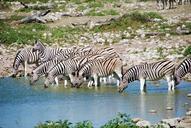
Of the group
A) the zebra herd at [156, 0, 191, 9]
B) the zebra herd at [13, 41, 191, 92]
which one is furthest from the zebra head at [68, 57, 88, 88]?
the zebra herd at [156, 0, 191, 9]

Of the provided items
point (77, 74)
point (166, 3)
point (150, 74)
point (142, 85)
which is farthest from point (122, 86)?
point (166, 3)

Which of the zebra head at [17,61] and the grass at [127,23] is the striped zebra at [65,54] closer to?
the zebra head at [17,61]

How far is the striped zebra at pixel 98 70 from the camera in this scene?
19.7 m

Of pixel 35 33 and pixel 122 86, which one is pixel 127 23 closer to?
pixel 35 33

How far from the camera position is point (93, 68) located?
19.8 m

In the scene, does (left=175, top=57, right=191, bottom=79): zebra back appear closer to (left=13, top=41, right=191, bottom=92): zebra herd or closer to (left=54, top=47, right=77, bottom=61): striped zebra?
(left=13, top=41, right=191, bottom=92): zebra herd

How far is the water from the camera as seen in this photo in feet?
51.5

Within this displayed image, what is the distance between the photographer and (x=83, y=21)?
33.4m

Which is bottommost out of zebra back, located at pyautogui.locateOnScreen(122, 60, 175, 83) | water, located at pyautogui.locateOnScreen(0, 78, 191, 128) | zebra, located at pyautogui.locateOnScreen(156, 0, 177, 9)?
water, located at pyautogui.locateOnScreen(0, 78, 191, 128)

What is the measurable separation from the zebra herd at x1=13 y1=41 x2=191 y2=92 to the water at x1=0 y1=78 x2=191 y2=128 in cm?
33

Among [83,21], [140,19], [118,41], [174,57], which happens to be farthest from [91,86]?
[83,21]

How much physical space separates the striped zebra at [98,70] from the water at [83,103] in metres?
0.34

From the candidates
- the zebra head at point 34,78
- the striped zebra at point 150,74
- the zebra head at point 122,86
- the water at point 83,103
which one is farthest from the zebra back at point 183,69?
the zebra head at point 34,78

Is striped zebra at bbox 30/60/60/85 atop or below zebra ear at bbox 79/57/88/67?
below
